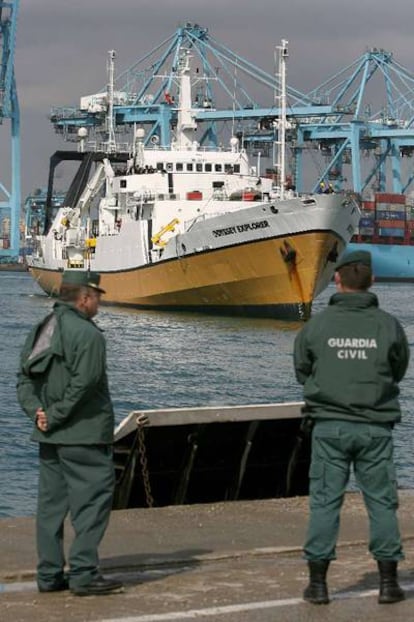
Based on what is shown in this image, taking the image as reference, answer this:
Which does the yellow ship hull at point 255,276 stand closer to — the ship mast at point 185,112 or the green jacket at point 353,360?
the ship mast at point 185,112

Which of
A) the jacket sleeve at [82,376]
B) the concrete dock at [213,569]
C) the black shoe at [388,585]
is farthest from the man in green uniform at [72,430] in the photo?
the black shoe at [388,585]

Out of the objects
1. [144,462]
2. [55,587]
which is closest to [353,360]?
[55,587]

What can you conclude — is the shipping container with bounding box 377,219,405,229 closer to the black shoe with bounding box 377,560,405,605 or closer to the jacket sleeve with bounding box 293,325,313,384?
the jacket sleeve with bounding box 293,325,313,384

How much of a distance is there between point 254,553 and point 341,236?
124 ft

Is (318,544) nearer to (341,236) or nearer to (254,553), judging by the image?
(254,553)

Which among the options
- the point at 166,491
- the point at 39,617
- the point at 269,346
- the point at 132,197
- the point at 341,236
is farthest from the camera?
the point at 132,197

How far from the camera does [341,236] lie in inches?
1770

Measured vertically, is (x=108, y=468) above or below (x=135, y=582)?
above

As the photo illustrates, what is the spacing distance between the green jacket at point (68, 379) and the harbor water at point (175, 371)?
535cm

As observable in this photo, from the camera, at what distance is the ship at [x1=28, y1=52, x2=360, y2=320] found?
43.7 metres

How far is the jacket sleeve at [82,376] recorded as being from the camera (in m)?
6.54

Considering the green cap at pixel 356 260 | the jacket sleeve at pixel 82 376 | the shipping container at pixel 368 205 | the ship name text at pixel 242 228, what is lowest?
the jacket sleeve at pixel 82 376

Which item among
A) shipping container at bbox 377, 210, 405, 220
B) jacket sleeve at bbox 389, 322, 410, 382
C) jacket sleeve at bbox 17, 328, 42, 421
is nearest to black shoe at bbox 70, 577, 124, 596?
jacket sleeve at bbox 17, 328, 42, 421

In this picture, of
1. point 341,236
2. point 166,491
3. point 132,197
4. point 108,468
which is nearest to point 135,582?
point 108,468
